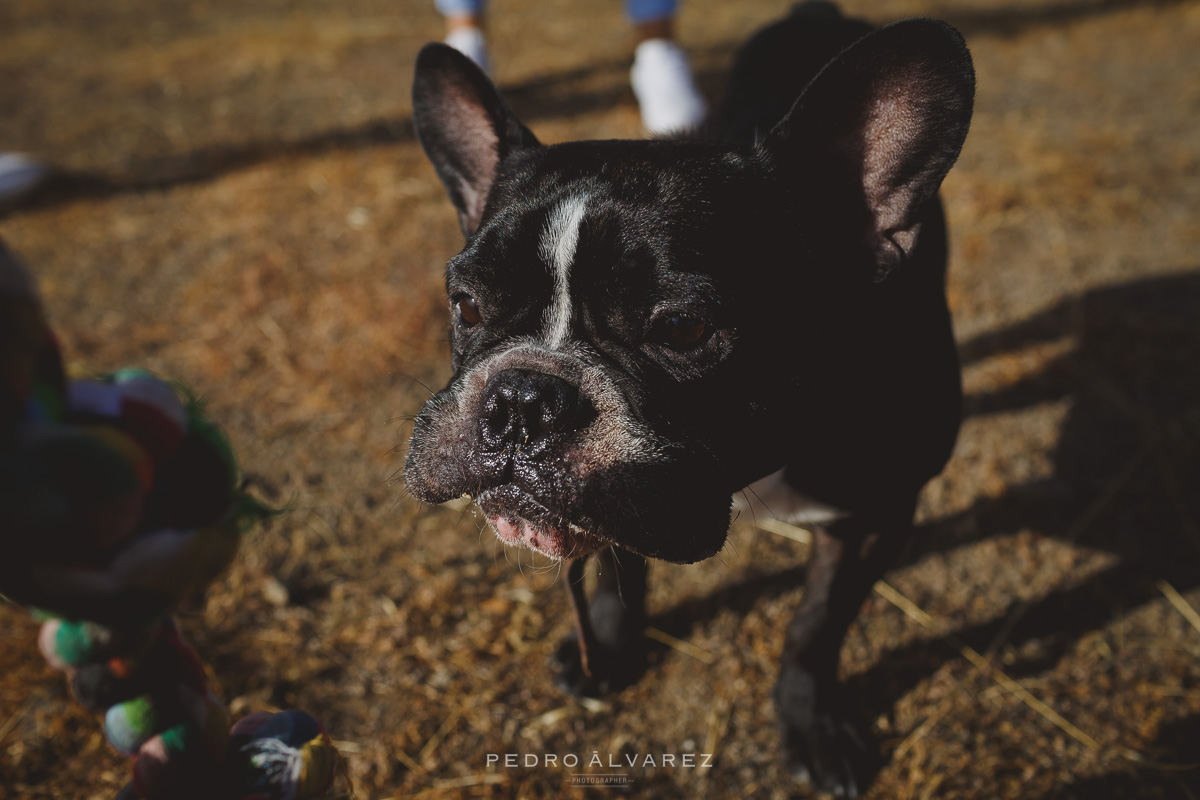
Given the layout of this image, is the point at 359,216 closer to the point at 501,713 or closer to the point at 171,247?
the point at 171,247

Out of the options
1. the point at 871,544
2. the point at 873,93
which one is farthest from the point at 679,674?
the point at 873,93

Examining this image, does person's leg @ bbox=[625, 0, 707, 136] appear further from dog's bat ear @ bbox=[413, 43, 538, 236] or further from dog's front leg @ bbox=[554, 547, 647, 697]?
dog's front leg @ bbox=[554, 547, 647, 697]

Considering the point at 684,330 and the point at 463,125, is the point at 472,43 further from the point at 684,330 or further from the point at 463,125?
the point at 684,330

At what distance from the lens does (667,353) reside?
1759 mm

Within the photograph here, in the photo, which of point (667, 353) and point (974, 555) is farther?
point (974, 555)

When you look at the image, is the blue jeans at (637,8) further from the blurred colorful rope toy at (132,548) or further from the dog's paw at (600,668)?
the blurred colorful rope toy at (132,548)

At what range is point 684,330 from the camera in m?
1.73

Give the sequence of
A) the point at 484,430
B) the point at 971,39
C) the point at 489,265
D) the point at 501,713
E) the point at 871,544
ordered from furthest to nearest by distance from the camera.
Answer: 1. the point at 971,39
2. the point at 501,713
3. the point at 871,544
4. the point at 489,265
5. the point at 484,430

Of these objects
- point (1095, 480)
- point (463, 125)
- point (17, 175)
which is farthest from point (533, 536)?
point (17, 175)

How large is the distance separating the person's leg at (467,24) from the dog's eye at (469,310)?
374cm

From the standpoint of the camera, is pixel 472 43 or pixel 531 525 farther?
pixel 472 43

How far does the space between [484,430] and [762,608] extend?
1.53 metres

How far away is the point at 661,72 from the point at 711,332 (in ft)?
12.3

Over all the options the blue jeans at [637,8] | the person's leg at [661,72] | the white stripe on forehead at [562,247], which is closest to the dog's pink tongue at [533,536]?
the white stripe on forehead at [562,247]
